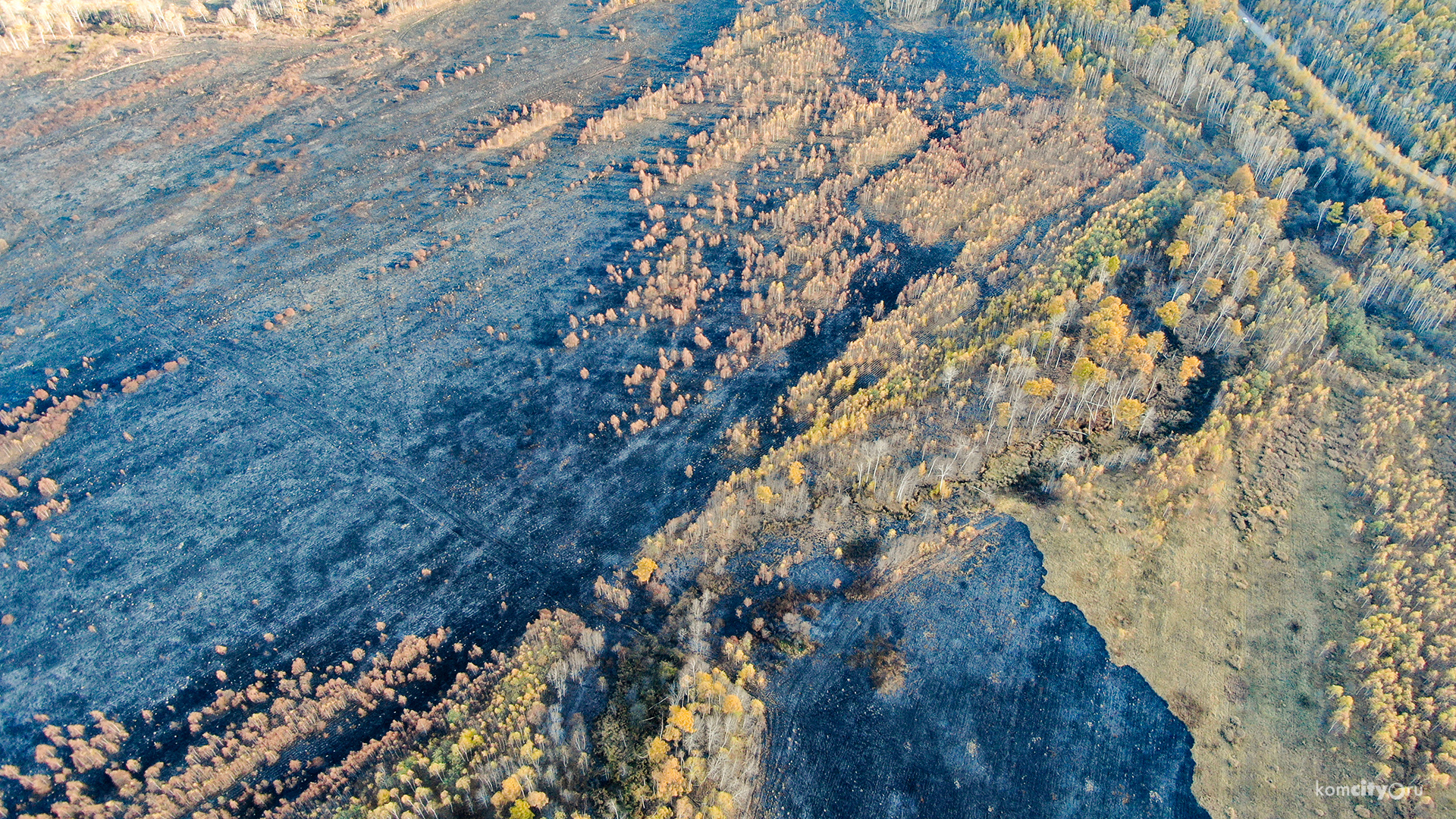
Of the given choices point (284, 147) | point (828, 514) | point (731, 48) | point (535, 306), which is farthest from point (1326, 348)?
point (284, 147)

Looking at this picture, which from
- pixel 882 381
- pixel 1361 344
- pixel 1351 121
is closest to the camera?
pixel 882 381

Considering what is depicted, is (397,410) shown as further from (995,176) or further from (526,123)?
(995,176)

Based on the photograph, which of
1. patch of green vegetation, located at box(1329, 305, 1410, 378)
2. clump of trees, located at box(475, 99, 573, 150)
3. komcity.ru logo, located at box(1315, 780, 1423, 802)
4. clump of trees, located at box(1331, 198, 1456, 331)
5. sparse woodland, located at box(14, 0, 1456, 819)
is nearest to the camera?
komcity.ru logo, located at box(1315, 780, 1423, 802)

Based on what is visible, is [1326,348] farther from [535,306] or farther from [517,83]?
[517,83]

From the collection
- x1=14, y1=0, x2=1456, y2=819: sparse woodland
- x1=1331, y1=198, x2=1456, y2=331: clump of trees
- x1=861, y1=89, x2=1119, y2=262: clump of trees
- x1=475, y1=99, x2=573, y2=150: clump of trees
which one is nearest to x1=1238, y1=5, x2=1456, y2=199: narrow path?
x1=14, y1=0, x2=1456, y2=819: sparse woodland

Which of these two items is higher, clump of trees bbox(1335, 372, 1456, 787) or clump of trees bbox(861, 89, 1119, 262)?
clump of trees bbox(861, 89, 1119, 262)

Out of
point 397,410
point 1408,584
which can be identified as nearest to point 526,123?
point 397,410

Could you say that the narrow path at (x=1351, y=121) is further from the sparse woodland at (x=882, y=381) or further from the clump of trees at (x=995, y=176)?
the clump of trees at (x=995, y=176)

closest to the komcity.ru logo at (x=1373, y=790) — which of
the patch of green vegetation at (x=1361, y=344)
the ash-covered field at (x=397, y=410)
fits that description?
the ash-covered field at (x=397, y=410)

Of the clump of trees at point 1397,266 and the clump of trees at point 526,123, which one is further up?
the clump of trees at point 526,123

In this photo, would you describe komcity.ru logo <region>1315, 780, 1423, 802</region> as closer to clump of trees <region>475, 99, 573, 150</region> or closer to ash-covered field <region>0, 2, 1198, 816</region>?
ash-covered field <region>0, 2, 1198, 816</region>

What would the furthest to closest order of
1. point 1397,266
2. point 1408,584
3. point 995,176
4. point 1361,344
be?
point 995,176 → point 1397,266 → point 1361,344 → point 1408,584

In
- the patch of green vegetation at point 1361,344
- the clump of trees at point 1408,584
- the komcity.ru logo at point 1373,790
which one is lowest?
the komcity.ru logo at point 1373,790

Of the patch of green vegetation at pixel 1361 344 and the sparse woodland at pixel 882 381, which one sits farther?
the patch of green vegetation at pixel 1361 344
